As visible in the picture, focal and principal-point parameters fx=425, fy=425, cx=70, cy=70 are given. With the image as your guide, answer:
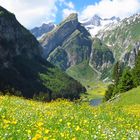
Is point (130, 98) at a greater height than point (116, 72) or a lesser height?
lesser

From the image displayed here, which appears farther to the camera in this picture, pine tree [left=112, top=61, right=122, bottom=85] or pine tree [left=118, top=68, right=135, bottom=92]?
pine tree [left=112, top=61, right=122, bottom=85]

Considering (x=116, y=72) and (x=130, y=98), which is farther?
(x=116, y=72)

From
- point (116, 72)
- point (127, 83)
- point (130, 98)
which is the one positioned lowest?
point (130, 98)

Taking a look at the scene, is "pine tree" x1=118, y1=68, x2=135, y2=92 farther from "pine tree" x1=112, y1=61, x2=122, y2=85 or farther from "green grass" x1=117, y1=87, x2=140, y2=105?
"pine tree" x1=112, y1=61, x2=122, y2=85

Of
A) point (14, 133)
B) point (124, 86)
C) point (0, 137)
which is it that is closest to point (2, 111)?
point (14, 133)

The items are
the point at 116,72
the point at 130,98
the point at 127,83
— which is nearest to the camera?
the point at 130,98

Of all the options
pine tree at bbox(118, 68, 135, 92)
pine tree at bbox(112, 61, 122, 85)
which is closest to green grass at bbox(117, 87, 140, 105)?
pine tree at bbox(118, 68, 135, 92)

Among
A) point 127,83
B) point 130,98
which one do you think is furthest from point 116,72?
point 130,98

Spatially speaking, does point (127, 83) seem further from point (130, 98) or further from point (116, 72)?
point (116, 72)

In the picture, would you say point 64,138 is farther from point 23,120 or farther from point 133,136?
point 23,120

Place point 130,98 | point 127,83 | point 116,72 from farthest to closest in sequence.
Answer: point 116,72, point 127,83, point 130,98

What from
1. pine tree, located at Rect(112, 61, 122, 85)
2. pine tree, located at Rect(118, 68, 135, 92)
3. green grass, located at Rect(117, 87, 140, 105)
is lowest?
green grass, located at Rect(117, 87, 140, 105)

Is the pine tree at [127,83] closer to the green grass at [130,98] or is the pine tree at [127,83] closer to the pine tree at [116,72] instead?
the green grass at [130,98]

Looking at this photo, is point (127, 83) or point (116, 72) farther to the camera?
point (116, 72)
